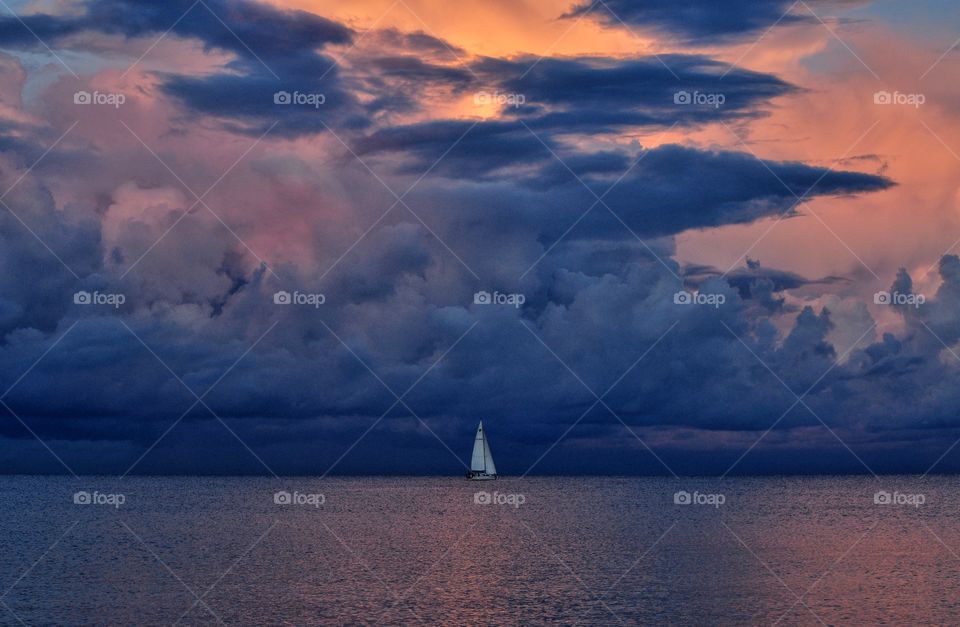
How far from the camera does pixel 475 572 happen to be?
294 ft

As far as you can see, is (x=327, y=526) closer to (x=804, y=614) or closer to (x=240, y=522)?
(x=240, y=522)

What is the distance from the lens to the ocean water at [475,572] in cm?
6850

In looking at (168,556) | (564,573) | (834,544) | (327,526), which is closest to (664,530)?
(834,544)

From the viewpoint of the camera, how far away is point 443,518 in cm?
16200

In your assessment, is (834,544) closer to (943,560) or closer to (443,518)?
(943,560)

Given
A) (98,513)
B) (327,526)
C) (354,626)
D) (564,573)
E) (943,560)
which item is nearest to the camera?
(354,626)

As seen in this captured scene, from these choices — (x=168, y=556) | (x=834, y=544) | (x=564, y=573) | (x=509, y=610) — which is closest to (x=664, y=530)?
(x=834, y=544)

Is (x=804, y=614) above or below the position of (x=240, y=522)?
below

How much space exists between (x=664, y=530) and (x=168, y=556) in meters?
65.3

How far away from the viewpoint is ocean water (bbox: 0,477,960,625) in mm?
68500

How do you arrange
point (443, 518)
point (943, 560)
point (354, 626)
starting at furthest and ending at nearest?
point (443, 518), point (943, 560), point (354, 626)

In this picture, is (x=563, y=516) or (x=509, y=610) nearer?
Answer: (x=509, y=610)

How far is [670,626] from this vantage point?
65062mm

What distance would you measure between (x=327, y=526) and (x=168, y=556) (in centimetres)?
3841
